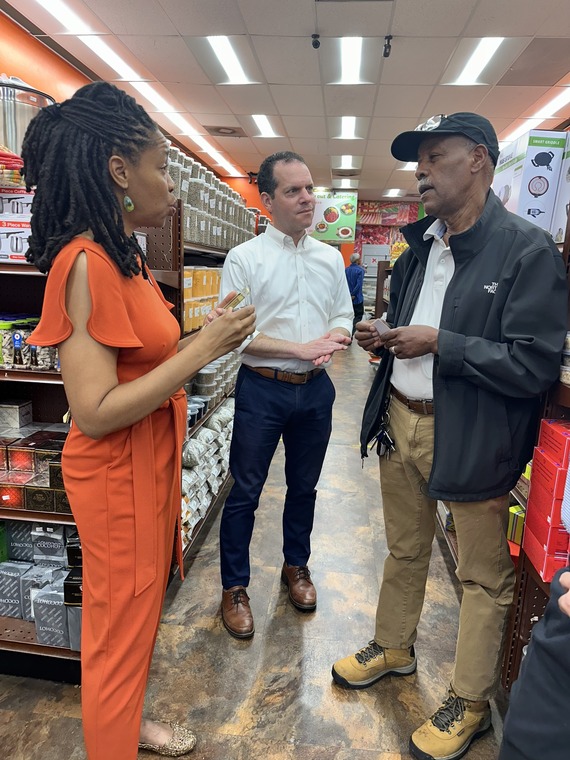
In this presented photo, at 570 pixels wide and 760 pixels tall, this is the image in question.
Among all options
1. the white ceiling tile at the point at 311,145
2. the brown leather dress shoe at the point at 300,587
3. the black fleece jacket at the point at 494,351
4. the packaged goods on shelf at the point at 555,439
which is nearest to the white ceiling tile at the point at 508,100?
the white ceiling tile at the point at 311,145

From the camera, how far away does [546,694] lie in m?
0.99

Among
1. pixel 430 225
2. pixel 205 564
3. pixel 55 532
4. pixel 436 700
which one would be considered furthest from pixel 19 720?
pixel 430 225

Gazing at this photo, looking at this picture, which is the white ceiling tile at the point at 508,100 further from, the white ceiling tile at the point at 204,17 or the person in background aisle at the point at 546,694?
the person in background aisle at the point at 546,694

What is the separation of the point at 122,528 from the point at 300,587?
147 cm

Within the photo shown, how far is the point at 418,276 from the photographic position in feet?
6.00

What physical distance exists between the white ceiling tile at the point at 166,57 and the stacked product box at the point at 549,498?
6194 mm

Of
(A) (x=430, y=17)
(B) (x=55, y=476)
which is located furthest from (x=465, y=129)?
(A) (x=430, y=17)

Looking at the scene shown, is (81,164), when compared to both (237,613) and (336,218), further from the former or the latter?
(336,218)

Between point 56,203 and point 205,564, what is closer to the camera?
point 56,203

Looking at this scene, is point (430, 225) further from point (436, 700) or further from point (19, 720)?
point (19, 720)

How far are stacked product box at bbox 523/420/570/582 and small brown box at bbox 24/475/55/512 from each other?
1.67 meters

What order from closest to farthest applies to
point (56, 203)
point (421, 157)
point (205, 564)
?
point (56, 203), point (421, 157), point (205, 564)

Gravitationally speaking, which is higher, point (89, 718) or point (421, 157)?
point (421, 157)

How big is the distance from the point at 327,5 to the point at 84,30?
110 inches
